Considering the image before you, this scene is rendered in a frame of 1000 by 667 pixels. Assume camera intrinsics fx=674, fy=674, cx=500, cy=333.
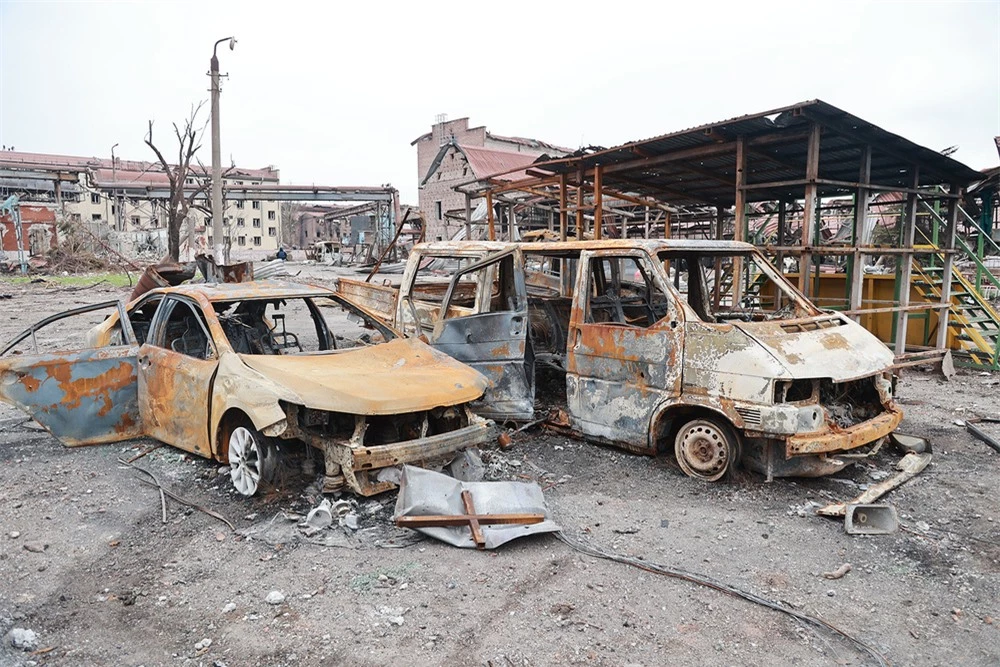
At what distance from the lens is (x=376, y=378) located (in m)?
4.71

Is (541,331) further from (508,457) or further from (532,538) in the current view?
(532,538)

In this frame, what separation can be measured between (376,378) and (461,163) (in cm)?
2966

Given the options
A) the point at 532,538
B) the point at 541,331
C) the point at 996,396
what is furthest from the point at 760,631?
the point at 996,396

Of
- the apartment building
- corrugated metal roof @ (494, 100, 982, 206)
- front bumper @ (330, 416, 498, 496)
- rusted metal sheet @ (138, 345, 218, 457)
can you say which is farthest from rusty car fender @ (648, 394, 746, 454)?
the apartment building

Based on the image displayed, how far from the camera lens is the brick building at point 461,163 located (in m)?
32.6

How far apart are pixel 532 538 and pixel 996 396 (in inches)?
262

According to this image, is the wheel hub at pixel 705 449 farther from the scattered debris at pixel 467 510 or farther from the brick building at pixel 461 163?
the brick building at pixel 461 163

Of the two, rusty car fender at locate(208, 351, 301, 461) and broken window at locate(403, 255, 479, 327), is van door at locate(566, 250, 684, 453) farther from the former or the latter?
rusty car fender at locate(208, 351, 301, 461)

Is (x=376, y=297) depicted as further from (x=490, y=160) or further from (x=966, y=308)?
(x=490, y=160)

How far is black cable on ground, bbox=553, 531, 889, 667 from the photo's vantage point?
3057mm

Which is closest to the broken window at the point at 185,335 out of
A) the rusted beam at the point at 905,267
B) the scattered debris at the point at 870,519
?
the scattered debris at the point at 870,519

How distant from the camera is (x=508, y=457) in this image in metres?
5.64

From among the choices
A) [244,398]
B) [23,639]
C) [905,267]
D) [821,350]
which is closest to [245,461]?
[244,398]

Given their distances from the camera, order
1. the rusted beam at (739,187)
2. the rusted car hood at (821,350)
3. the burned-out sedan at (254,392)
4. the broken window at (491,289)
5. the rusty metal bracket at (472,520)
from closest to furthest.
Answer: the rusty metal bracket at (472,520) < the burned-out sedan at (254,392) < the rusted car hood at (821,350) < the broken window at (491,289) < the rusted beam at (739,187)
